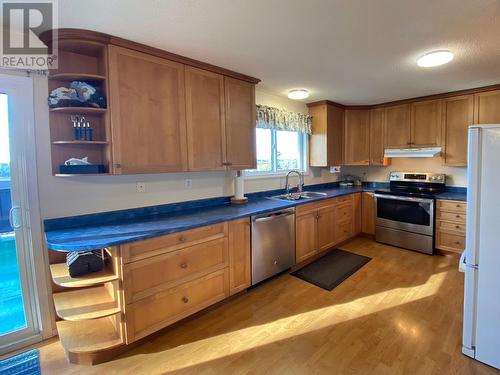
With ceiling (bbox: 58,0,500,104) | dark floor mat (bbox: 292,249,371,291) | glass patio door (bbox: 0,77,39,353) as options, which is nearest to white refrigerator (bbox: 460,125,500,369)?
ceiling (bbox: 58,0,500,104)

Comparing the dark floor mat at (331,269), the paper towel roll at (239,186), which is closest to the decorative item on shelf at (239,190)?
the paper towel roll at (239,186)

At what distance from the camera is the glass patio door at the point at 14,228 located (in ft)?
6.32

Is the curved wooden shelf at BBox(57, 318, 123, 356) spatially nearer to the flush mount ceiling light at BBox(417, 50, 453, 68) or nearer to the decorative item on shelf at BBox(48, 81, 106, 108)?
the decorative item on shelf at BBox(48, 81, 106, 108)

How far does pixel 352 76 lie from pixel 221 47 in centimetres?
161

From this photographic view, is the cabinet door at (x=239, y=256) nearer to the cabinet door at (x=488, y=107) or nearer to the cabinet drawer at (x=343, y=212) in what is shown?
the cabinet drawer at (x=343, y=212)

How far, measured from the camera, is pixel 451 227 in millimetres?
3588

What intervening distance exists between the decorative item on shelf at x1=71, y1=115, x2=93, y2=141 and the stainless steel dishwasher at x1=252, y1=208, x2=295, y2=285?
5.32 feet

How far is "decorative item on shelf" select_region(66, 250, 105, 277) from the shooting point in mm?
1847

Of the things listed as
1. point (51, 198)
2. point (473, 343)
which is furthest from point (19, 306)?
point (473, 343)

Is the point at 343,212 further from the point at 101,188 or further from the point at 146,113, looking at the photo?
the point at 101,188

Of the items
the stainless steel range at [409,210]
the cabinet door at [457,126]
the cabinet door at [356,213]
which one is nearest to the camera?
the cabinet door at [457,126]

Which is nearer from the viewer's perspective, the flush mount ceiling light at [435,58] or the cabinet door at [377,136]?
the flush mount ceiling light at [435,58]

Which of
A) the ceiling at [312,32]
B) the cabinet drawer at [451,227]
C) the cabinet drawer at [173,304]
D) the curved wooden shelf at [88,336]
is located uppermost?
the ceiling at [312,32]

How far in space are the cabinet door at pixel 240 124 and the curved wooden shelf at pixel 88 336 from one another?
5.86 ft
